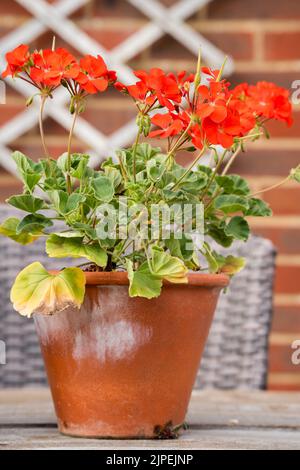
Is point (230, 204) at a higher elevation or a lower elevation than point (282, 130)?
lower

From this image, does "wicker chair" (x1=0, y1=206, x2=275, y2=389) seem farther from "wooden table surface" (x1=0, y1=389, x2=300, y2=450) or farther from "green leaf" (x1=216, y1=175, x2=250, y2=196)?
"green leaf" (x1=216, y1=175, x2=250, y2=196)

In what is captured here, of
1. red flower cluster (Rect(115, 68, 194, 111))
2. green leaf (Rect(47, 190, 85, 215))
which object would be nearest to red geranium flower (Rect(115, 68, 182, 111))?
red flower cluster (Rect(115, 68, 194, 111))

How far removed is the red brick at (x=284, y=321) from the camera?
1.62m

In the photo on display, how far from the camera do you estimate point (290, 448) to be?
0.70m

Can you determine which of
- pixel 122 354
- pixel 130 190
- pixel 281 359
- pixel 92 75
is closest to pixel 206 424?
pixel 122 354

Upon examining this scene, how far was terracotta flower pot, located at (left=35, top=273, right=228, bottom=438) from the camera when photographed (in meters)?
0.74

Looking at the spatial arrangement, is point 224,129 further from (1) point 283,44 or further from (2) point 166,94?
(1) point 283,44

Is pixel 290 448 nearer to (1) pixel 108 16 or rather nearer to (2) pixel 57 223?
(2) pixel 57 223

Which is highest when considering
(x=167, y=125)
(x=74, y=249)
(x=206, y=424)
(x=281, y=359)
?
(x=281, y=359)

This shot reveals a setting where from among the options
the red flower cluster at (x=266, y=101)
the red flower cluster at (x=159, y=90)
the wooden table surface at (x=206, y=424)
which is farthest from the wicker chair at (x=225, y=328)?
the red flower cluster at (x=159, y=90)

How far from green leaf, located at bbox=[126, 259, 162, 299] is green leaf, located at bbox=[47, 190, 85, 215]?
7cm

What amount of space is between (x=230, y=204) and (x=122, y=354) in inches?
6.9

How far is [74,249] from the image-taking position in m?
0.73

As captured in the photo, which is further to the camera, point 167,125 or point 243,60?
point 243,60
